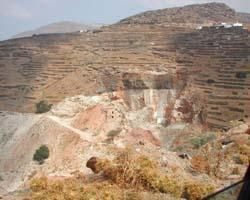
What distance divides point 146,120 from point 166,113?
4850mm

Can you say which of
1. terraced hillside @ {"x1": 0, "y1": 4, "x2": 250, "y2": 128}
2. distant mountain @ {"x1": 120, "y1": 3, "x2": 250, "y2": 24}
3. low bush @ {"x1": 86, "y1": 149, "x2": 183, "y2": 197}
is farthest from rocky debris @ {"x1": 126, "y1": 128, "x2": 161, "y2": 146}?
distant mountain @ {"x1": 120, "y1": 3, "x2": 250, "y2": 24}

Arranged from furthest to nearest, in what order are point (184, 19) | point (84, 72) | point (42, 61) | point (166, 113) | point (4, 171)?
point (184, 19) → point (42, 61) → point (84, 72) → point (166, 113) → point (4, 171)

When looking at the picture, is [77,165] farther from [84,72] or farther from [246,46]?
[246,46]

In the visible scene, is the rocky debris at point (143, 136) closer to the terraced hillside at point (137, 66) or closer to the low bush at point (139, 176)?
the terraced hillside at point (137, 66)

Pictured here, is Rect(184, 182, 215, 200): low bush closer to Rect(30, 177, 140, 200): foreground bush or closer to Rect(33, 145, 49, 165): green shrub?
Rect(30, 177, 140, 200): foreground bush

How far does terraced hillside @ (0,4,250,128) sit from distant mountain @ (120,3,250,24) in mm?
14085

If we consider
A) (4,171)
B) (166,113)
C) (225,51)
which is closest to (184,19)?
(225,51)

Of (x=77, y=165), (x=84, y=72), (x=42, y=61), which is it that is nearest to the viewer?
(x=77, y=165)

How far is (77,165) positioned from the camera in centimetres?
2377

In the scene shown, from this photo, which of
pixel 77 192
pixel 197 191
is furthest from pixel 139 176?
pixel 77 192

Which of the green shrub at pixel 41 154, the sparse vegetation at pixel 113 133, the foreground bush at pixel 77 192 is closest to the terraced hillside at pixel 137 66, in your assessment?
the sparse vegetation at pixel 113 133

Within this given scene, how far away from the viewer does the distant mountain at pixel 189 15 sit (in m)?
119

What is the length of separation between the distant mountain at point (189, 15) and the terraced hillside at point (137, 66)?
14085 mm

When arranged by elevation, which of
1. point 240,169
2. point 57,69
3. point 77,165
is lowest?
point 57,69
